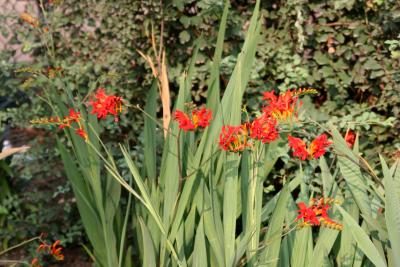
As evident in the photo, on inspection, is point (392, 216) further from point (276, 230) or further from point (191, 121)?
point (191, 121)

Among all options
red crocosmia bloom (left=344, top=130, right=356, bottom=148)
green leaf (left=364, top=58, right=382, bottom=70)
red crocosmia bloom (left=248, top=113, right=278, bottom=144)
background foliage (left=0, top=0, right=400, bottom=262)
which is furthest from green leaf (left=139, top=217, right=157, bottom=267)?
green leaf (left=364, top=58, right=382, bottom=70)

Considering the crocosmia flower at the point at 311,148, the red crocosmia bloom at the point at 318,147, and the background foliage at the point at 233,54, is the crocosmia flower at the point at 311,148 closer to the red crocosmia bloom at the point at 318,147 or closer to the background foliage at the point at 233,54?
the red crocosmia bloom at the point at 318,147

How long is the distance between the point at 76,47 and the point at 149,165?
1088 mm

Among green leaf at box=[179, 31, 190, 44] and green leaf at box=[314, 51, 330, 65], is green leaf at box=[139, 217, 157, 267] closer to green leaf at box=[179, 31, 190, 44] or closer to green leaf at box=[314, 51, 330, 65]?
green leaf at box=[179, 31, 190, 44]

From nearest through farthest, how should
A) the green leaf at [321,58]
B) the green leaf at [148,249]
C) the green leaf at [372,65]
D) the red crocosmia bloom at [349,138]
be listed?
the green leaf at [148,249], the red crocosmia bloom at [349,138], the green leaf at [372,65], the green leaf at [321,58]

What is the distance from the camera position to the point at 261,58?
2.84 metres

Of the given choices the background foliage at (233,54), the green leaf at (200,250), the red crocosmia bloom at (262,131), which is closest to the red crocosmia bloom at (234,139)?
the red crocosmia bloom at (262,131)

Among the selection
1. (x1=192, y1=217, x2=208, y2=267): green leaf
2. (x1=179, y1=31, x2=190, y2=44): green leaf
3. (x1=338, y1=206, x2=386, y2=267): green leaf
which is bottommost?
(x1=192, y1=217, x2=208, y2=267): green leaf

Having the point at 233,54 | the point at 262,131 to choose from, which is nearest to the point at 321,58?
the point at 233,54

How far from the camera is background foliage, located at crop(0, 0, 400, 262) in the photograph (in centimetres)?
271

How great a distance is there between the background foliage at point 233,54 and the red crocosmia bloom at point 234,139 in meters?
1.01

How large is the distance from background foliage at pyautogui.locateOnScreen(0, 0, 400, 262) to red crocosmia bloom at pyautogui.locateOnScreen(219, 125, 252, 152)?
1.01 metres

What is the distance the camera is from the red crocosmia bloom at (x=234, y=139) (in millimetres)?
1656

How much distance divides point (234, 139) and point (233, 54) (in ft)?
4.22
